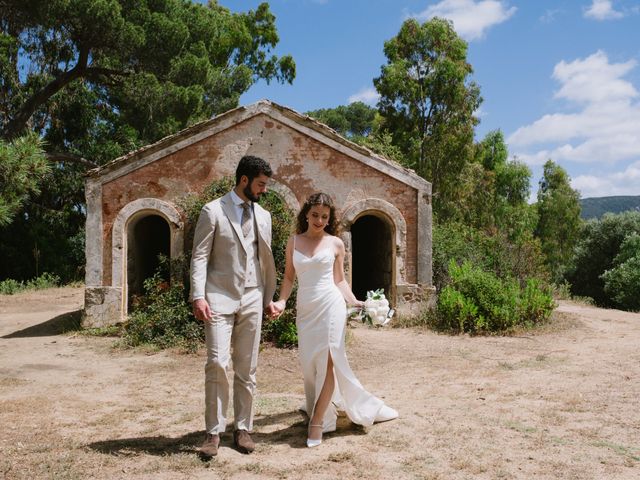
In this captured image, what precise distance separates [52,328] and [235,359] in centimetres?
Answer: 912

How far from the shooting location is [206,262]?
4.52 meters

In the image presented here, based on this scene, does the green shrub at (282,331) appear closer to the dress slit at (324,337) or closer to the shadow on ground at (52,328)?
the dress slit at (324,337)

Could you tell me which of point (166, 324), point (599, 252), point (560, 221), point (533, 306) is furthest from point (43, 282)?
point (560, 221)

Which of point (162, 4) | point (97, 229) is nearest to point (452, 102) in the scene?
point (162, 4)

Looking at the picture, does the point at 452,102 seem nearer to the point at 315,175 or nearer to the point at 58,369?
the point at 315,175

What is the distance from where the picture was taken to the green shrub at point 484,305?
11086 mm

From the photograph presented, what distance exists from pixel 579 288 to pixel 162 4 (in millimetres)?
18693

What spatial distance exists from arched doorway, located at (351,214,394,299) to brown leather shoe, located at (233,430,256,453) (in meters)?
8.29

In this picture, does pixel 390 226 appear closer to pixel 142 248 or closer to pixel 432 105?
pixel 142 248

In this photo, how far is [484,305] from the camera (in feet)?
36.5

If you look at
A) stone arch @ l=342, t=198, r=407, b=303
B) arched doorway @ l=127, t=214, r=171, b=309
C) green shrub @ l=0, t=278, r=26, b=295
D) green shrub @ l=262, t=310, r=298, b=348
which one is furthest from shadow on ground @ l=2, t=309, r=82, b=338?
green shrub @ l=0, t=278, r=26, b=295

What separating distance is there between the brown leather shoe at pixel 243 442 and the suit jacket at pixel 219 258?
1006 millimetres

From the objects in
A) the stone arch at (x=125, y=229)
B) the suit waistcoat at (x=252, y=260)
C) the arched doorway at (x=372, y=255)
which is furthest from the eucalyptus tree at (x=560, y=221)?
the suit waistcoat at (x=252, y=260)

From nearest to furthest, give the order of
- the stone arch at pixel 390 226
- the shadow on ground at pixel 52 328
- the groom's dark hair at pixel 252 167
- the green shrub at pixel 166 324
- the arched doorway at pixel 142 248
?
the groom's dark hair at pixel 252 167, the green shrub at pixel 166 324, the shadow on ground at pixel 52 328, the stone arch at pixel 390 226, the arched doorway at pixel 142 248
